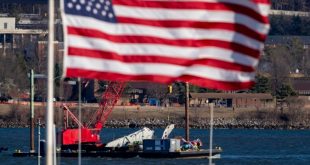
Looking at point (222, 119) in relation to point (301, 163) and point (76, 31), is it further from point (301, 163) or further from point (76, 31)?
point (76, 31)

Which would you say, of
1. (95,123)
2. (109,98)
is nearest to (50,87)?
(109,98)

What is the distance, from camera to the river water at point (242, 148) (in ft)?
217

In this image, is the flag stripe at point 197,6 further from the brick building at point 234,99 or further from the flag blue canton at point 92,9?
the brick building at point 234,99

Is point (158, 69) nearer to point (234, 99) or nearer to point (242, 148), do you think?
point (242, 148)

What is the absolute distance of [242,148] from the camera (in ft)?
288

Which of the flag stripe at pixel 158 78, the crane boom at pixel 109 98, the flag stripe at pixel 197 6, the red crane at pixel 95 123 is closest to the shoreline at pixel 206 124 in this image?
the red crane at pixel 95 123

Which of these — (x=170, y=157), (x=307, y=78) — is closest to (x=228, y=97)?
(x=307, y=78)

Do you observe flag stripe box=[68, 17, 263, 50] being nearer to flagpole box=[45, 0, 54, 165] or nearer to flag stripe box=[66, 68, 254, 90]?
flagpole box=[45, 0, 54, 165]

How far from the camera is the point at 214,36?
61.8 feet

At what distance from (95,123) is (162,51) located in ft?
215

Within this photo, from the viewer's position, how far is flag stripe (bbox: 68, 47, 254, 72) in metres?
18.4

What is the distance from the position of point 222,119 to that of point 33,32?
5278 centimetres

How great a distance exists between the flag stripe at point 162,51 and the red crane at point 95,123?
50.6m

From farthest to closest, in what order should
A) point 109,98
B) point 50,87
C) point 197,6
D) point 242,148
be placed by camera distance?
1. point 242,148
2. point 109,98
3. point 197,6
4. point 50,87
